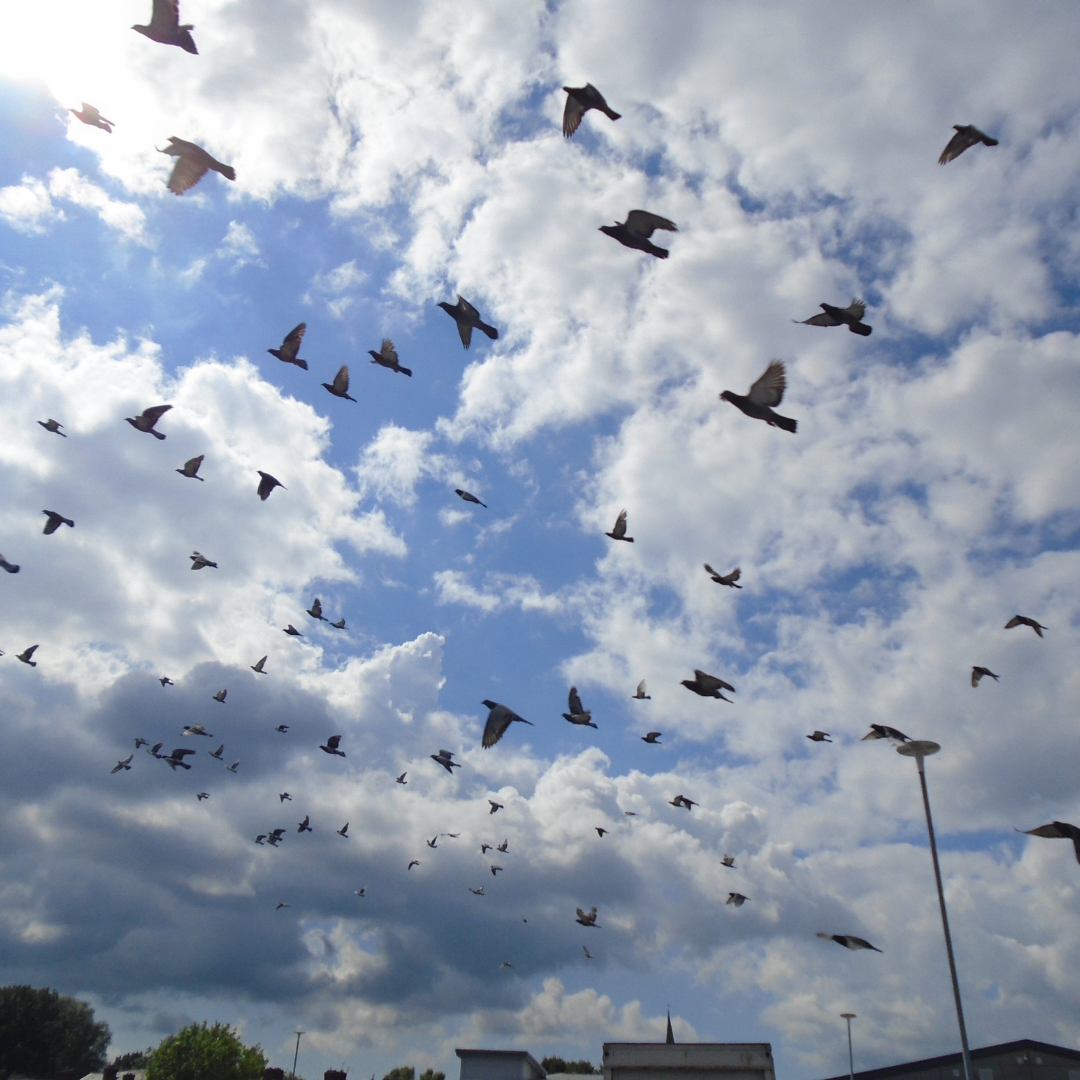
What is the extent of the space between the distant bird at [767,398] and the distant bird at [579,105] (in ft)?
17.2

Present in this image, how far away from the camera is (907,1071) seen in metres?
38.3

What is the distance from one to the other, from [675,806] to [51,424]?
78.1 feet

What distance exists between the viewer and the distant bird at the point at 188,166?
14.6 m

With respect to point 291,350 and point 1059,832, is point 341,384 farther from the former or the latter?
point 1059,832

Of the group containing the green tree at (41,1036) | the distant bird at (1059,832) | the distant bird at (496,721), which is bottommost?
the green tree at (41,1036)

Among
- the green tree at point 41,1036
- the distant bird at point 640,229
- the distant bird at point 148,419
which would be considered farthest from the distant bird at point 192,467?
the green tree at point 41,1036

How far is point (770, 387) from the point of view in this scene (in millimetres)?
14719

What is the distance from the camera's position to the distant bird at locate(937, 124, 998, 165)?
13.9 m

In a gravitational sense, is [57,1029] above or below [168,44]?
below

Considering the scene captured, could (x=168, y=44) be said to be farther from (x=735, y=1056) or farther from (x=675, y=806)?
(x=735, y=1056)

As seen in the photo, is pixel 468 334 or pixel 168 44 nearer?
pixel 168 44

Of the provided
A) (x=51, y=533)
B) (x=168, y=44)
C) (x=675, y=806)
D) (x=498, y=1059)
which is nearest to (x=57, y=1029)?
(x=498, y=1059)

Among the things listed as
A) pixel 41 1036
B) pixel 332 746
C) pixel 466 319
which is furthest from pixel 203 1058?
pixel 41 1036

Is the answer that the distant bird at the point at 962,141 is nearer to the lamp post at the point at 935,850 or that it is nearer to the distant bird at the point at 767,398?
the distant bird at the point at 767,398
